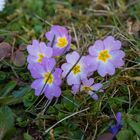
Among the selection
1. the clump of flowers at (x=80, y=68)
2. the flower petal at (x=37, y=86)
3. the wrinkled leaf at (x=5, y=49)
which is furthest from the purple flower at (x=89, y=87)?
the wrinkled leaf at (x=5, y=49)

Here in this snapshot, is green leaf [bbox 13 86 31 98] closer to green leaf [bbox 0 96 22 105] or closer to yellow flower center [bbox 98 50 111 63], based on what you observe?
green leaf [bbox 0 96 22 105]

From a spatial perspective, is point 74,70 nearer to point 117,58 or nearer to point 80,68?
point 80,68

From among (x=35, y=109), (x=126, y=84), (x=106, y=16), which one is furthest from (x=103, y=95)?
(x=106, y=16)

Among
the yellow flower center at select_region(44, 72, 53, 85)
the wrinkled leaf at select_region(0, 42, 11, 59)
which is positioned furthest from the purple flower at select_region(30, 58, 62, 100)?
the wrinkled leaf at select_region(0, 42, 11, 59)

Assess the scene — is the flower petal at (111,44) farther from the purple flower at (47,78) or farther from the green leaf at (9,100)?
the green leaf at (9,100)

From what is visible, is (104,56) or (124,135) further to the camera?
(104,56)

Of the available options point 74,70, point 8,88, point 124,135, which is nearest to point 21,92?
point 8,88
